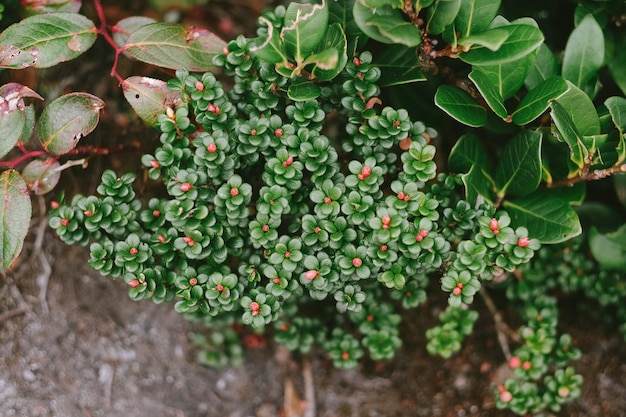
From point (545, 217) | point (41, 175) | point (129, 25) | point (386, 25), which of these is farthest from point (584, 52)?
point (41, 175)

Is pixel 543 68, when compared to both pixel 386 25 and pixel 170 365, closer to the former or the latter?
pixel 386 25

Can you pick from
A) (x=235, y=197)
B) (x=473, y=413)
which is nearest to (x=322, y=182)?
(x=235, y=197)

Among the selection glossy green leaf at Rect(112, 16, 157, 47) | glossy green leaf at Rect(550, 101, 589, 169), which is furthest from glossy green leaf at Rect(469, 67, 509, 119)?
glossy green leaf at Rect(112, 16, 157, 47)

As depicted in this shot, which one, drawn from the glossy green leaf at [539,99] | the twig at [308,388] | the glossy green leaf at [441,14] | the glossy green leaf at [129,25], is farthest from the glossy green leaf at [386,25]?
the twig at [308,388]

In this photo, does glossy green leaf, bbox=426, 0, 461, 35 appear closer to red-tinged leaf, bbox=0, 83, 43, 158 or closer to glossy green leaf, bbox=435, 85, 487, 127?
glossy green leaf, bbox=435, 85, 487, 127

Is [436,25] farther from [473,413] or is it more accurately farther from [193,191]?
[473,413]

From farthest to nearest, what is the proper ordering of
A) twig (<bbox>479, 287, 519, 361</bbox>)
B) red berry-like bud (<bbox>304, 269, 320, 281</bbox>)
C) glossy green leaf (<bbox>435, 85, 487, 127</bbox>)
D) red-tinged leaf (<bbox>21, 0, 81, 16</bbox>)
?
twig (<bbox>479, 287, 519, 361</bbox>) < red-tinged leaf (<bbox>21, 0, 81, 16</bbox>) < glossy green leaf (<bbox>435, 85, 487, 127</bbox>) < red berry-like bud (<bbox>304, 269, 320, 281</bbox>)
